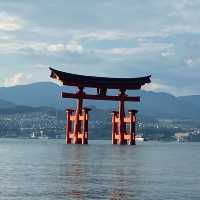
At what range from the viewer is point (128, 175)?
4678 cm

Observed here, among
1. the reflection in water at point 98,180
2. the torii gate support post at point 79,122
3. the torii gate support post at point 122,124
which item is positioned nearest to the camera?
the reflection in water at point 98,180

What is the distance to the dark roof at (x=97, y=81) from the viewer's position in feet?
325

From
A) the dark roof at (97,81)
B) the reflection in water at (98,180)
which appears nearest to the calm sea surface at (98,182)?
the reflection in water at (98,180)

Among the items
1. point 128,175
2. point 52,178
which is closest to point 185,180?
point 128,175

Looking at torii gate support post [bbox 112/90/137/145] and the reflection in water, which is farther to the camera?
torii gate support post [bbox 112/90/137/145]

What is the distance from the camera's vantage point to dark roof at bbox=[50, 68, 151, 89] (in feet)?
325

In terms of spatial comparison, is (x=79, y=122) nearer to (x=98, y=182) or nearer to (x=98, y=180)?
(x=98, y=180)

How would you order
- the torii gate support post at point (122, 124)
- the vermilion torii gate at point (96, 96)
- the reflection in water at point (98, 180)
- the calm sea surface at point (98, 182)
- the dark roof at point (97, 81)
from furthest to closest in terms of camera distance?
the torii gate support post at point (122, 124)
the vermilion torii gate at point (96, 96)
the dark roof at point (97, 81)
the reflection in water at point (98, 180)
the calm sea surface at point (98, 182)

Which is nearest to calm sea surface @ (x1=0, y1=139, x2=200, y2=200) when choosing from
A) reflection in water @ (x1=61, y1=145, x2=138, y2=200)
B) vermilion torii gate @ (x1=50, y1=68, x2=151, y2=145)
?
reflection in water @ (x1=61, y1=145, x2=138, y2=200)

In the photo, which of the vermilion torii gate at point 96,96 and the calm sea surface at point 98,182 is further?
the vermilion torii gate at point 96,96

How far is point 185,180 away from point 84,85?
189 ft

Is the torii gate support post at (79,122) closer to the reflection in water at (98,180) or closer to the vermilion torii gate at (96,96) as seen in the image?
the vermilion torii gate at (96,96)

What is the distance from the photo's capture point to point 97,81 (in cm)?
10106

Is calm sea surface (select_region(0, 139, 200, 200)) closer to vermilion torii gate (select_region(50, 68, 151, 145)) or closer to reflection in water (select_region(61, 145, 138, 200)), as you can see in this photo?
reflection in water (select_region(61, 145, 138, 200))
